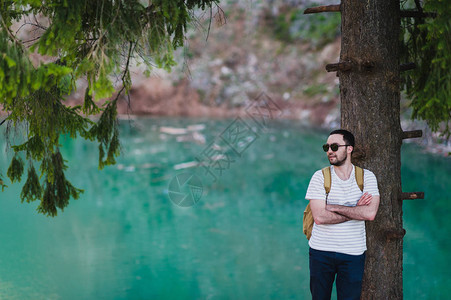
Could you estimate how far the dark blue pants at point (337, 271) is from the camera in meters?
2.97

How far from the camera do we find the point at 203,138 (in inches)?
678

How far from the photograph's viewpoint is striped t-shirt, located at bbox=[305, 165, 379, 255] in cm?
297

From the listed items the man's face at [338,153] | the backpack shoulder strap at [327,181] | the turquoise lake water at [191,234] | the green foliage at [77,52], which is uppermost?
the green foliage at [77,52]

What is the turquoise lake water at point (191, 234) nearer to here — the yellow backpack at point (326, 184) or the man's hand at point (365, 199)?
the yellow backpack at point (326, 184)

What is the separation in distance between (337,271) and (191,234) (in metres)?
5.91

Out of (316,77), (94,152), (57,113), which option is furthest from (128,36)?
(316,77)

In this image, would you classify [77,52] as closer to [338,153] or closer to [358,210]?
[338,153]

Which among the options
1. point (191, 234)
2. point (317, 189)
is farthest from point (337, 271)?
point (191, 234)

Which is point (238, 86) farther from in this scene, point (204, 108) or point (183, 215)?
point (183, 215)

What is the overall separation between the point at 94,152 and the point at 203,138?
382cm

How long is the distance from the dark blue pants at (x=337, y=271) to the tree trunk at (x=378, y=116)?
2.20ft

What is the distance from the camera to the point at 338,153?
10.0ft

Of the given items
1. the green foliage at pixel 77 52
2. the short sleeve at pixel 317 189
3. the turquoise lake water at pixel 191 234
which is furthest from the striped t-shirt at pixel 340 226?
the turquoise lake water at pixel 191 234

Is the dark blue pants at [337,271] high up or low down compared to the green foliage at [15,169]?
down
